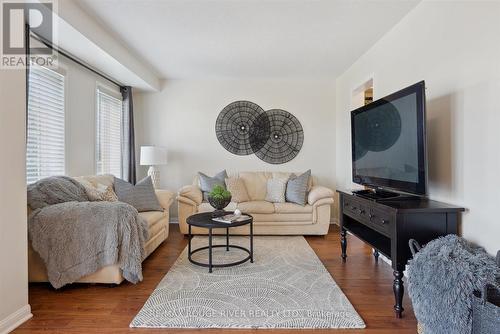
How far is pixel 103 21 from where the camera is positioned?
116 inches

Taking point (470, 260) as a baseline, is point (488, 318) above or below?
below

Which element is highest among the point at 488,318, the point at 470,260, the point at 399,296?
the point at 470,260

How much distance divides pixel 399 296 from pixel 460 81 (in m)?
1.60

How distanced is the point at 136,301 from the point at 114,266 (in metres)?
0.41

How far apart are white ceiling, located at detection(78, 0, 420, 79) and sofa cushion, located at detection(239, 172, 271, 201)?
5.48ft

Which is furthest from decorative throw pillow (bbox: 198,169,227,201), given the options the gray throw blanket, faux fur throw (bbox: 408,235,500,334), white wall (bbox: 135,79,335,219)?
faux fur throw (bbox: 408,235,500,334)

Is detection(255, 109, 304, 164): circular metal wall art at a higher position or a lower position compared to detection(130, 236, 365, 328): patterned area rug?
higher

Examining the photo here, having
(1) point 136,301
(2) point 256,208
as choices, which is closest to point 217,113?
(2) point 256,208

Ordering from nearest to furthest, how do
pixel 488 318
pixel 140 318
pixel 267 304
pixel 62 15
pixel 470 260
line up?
pixel 488 318, pixel 470 260, pixel 140 318, pixel 267 304, pixel 62 15

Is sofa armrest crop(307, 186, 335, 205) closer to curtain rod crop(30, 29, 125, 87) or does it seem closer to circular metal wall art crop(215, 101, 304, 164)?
circular metal wall art crop(215, 101, 304, 164)

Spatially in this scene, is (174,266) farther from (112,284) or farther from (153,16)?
(153,16)

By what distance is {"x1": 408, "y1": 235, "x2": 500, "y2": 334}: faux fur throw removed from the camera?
1388mm

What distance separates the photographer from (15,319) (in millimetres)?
1981

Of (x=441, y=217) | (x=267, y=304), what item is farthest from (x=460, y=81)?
(x=267, y=304)
